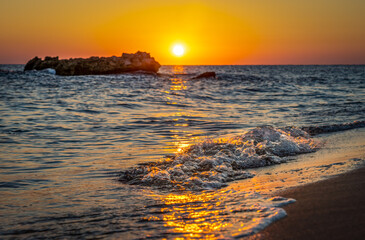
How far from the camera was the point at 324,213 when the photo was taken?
2748mm

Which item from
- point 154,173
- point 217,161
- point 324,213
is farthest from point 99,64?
point 324,213

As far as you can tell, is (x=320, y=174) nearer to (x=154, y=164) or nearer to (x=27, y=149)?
(x=154, y=164)

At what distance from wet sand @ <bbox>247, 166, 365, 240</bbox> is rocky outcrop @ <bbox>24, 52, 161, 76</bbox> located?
5102 cm

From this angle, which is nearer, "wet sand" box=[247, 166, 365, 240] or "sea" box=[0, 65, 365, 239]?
"wet sand" box=[247, 166, 365, 240]

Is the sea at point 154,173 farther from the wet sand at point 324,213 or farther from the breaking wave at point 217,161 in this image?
the wet sand at point 324,213

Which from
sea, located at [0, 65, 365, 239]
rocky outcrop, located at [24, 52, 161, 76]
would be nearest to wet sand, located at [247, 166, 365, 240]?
sea, located at [0, 65, 365, 239]

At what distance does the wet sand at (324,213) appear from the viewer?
239cm

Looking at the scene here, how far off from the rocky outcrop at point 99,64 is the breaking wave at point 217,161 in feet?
157

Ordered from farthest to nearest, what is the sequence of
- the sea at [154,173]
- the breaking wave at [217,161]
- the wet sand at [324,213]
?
the breaking wave at [217,161]
the sea at [154,173]
the wet sand at [324,213]

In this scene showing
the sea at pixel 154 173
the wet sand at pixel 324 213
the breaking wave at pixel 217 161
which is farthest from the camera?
the breaking wave at pixel 217 161

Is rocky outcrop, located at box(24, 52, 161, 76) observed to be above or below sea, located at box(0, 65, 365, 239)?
above

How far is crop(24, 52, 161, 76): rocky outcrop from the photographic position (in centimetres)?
5131

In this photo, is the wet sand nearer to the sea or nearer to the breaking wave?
the sea

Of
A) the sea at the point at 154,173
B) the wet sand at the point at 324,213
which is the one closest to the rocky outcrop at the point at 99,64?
the sea at the point at 154,173
